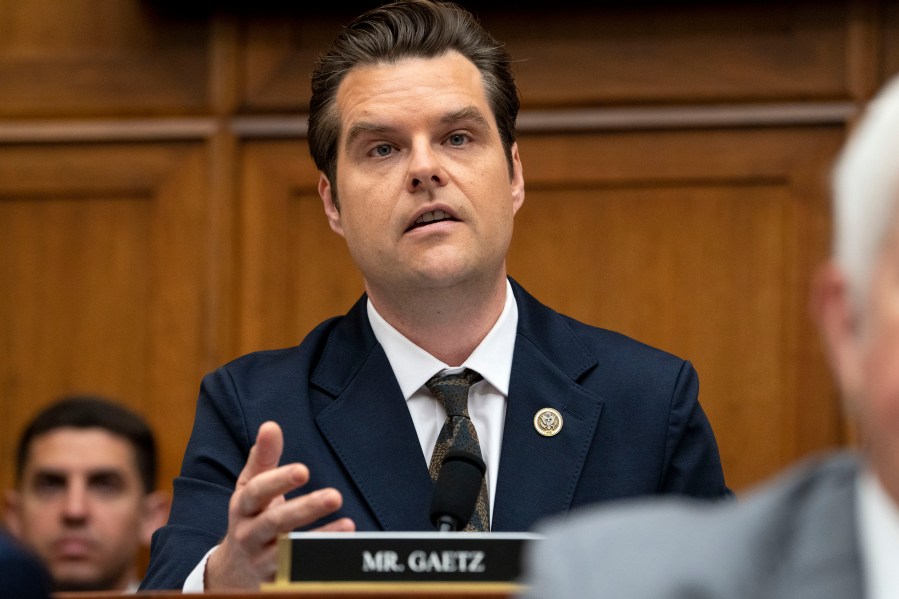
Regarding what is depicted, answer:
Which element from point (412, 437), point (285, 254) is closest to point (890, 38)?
point (285, 254)

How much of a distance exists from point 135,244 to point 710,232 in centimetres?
160

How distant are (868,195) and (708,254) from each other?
9.46ft

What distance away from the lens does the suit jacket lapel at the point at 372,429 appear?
224cm

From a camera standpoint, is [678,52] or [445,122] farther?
[678,52]

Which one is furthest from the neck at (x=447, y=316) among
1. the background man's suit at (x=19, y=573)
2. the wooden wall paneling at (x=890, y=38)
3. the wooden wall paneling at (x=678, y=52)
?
the wooden wall paneling at (x=890, y=38)

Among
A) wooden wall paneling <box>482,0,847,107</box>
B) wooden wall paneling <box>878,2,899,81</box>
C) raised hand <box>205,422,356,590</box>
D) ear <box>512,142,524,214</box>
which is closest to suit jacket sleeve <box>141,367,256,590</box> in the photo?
raised hand <box>205,422,356,590</box>

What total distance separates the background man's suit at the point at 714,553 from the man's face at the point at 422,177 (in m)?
1.32

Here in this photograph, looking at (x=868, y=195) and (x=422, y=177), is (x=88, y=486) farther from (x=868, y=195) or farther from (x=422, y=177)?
(x=868, y=195)

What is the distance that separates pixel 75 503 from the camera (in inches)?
147

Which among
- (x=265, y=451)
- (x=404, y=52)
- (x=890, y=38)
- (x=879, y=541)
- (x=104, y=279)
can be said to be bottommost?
(x=879, y=541)

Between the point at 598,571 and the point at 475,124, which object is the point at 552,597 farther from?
the point at 475,124

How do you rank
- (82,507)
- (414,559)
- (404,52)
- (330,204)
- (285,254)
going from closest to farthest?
(414,559), (404,52), (330,204), (82,507), (285,254)

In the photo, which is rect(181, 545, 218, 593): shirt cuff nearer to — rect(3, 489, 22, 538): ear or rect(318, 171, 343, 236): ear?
rect(318, 171, 343, 236): ear

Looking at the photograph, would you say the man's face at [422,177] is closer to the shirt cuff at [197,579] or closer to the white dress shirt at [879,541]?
the shirt cuff at [197,579]
